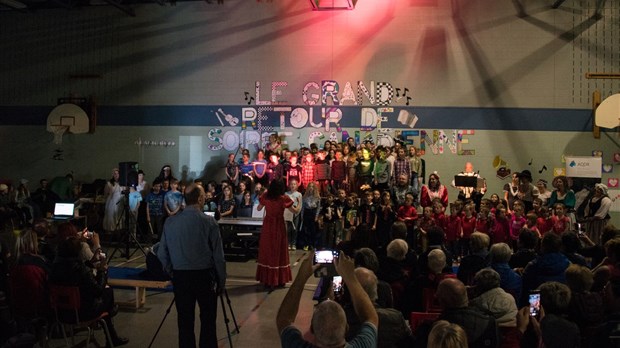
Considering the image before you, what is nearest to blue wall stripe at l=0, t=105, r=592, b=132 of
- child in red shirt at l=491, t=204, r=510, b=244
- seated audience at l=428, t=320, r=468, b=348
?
child in red shirt at l=491, t=204, r=510, b=244

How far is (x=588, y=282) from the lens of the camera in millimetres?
3832

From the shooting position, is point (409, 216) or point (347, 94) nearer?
point (409, 216)

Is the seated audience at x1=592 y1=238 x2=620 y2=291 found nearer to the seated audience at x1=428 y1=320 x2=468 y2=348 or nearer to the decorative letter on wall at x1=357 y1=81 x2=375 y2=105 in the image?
the seated audience at x1=428 y1=320 x2=468 y2=348

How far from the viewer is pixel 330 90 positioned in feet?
46.2

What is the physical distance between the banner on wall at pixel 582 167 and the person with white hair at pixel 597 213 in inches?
101

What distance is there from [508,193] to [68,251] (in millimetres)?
10021

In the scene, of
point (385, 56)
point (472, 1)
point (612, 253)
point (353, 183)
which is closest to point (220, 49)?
point (385, 56)

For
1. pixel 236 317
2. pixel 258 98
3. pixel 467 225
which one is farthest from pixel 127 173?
pixel 467 225

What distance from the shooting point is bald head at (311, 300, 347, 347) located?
2389mm

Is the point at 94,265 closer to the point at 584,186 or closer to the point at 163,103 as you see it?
the point at 163,103

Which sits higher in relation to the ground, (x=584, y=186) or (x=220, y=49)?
(x=220, y=49)

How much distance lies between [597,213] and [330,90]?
271 inches

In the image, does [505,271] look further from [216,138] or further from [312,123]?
[216,138]

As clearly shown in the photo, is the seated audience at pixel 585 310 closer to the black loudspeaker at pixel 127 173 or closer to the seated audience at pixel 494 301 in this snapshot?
the seated audience at pixel 494 301
